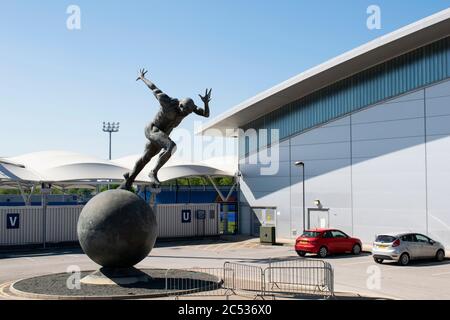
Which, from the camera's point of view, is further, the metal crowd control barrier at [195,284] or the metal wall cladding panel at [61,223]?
the metal wall cladding panel at [61,223]

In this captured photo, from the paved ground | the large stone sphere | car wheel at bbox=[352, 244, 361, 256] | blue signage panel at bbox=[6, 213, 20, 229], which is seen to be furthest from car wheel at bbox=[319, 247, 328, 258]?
blue signage panel at bbox=[6, 213, 20, 229]

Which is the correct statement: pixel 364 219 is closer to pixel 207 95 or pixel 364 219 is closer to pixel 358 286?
pixel 358 286

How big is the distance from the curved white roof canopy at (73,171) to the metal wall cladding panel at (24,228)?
348 centimetres

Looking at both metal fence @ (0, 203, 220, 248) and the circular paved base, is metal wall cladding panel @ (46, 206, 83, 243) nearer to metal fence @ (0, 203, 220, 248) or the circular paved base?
metal fence @ (0, 203, 220, 248)

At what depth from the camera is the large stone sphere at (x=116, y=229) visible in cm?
1569

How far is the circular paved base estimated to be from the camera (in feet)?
48.5

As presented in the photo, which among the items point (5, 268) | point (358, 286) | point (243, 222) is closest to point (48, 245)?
point (5, 268)

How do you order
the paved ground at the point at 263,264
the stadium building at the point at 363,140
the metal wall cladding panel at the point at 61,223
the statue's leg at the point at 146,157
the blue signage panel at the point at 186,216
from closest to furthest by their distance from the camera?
the paved ground at the point at 263,264 → the statue's leg at the point at 146,157 → the stadium building at the point at 363,140 → the metal wall cladding panel at the point at 61,223 → the blue signage panel at the point at 186,216

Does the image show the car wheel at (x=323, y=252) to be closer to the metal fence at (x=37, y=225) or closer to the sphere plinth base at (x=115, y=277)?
the sphere plinth base at (x=115, y=277)

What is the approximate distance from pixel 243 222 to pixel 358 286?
24089 millimetres

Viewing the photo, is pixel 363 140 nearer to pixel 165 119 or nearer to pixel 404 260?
pixel 404 260

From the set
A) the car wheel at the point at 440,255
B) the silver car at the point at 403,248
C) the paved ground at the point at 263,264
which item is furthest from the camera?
the car wheel at the point at 440,255

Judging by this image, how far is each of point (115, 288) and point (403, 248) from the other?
13306 millimetres

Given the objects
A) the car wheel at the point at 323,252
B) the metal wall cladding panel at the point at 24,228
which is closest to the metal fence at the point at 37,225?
the metal wall cladding panel at the point at 24,228
